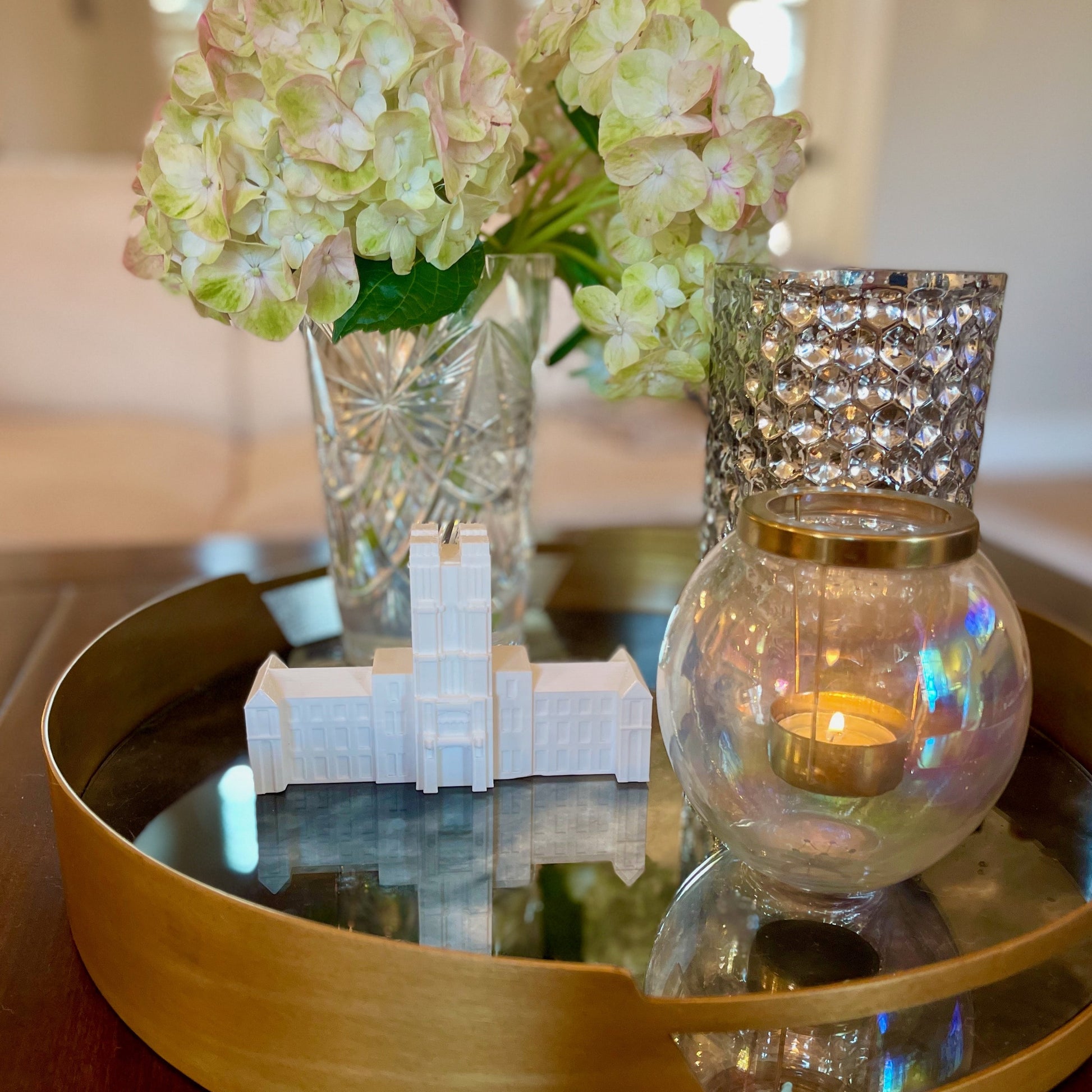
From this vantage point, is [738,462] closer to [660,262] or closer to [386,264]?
[660,262]

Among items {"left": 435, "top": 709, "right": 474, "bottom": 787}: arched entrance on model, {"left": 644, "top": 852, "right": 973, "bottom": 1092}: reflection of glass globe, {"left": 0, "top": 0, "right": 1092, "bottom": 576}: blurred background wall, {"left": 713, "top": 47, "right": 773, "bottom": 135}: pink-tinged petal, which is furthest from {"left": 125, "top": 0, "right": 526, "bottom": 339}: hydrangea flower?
{"left": 0, "top": 0, "right": 1092, "bottom": 576}: blurred background wall

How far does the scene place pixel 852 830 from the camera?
412mm

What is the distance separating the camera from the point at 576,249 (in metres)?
0.66

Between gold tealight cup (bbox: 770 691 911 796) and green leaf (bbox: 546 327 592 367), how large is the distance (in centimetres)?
36

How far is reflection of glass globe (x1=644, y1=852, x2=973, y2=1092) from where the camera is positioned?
1.15ft

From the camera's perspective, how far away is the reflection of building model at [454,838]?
44cm

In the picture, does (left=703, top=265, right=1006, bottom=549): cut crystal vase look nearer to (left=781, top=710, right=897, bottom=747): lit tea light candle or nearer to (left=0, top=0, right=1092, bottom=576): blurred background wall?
(left=781, top=710, right=897, bottom=747): lit tea light candle

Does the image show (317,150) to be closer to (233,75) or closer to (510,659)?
(233,75)

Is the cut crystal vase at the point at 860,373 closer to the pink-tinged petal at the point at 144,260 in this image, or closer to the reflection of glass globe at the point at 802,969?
the reflection of glass globe at the point at 802,969

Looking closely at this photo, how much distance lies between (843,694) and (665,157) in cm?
29

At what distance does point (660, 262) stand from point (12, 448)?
48.7 inches

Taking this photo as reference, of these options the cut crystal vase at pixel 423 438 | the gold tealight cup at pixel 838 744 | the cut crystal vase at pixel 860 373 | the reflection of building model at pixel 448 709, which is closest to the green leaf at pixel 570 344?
the cut crystal vase at pixel 423 438

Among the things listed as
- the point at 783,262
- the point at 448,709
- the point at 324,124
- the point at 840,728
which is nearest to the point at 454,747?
the point at 448,709

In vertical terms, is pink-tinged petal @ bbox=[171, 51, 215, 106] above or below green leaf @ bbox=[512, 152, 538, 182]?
above
